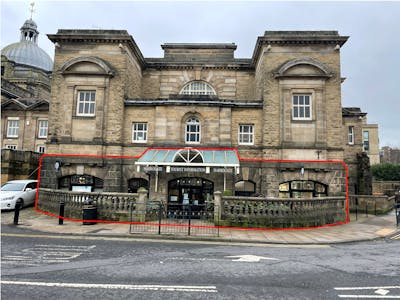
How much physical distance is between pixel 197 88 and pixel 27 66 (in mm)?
48262

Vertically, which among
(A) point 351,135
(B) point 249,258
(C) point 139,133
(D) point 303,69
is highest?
(D) point 303,69

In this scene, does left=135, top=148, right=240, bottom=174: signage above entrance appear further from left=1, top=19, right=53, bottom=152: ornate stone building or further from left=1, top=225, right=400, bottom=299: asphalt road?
left=1, top=19, right=53, bottom=152: ornate stone building

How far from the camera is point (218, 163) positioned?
56.7 feet

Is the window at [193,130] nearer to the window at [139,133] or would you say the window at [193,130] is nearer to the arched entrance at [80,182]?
the window at [139,133]

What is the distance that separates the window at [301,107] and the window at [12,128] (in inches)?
1261

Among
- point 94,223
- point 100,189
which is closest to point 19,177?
point 100,189

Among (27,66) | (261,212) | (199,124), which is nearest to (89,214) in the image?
(261,212)

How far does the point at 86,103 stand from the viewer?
21047 millimetres

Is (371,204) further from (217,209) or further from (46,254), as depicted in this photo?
(46,254)

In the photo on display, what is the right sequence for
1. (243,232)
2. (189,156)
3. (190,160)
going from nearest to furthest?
1. (243,232)
2. (190,160)
3. (189,156)

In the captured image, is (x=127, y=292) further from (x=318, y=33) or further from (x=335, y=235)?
(x=318, y=33)

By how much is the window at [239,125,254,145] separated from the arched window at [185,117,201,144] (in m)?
3.25

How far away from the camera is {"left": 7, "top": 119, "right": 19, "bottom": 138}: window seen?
1304 inches

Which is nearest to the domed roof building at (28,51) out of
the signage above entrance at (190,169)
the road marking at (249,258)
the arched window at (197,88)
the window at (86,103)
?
the window at (86,103)
